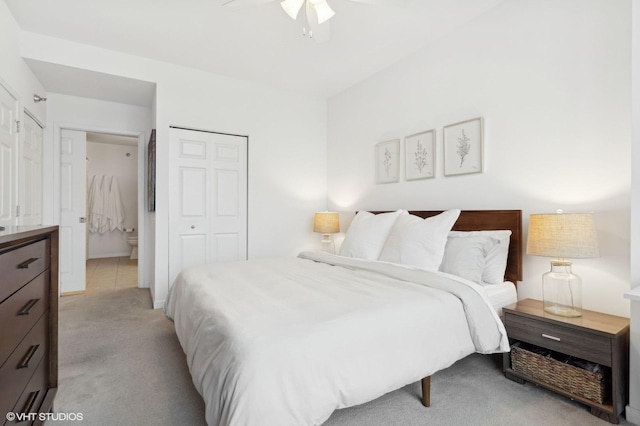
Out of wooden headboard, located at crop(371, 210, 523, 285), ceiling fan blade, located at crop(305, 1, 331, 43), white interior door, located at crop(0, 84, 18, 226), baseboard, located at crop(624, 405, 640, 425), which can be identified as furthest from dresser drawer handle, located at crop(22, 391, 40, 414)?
wooden headboard, located at crop(371, 210, 523, 285)

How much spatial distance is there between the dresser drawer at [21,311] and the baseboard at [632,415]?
8.91 ft

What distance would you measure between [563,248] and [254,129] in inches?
138

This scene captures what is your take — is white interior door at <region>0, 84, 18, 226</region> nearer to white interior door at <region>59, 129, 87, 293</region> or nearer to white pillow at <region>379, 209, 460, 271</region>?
white interior door at <region>59, 129, 87, 293</region>

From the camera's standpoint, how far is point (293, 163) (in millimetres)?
4508

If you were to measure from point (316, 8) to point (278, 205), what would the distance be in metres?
2.55

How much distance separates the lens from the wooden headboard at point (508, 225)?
2447mm

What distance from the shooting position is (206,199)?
3916 mm

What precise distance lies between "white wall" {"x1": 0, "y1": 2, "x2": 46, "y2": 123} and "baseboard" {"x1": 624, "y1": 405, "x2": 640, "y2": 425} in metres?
4.68

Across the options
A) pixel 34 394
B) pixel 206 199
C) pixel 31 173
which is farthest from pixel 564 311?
pixel 31 173

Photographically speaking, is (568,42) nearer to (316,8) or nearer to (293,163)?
(316,8)

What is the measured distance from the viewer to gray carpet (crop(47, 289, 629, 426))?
170 cm

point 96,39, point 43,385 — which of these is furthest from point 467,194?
point 96,39

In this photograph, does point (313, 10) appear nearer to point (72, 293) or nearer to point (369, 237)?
point (369, 237)

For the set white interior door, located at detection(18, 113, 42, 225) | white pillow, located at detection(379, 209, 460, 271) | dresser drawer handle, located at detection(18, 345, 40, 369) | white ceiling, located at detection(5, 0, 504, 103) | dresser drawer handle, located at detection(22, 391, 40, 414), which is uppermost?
white ceiling, located at detection(5, 0, 504, 103)
